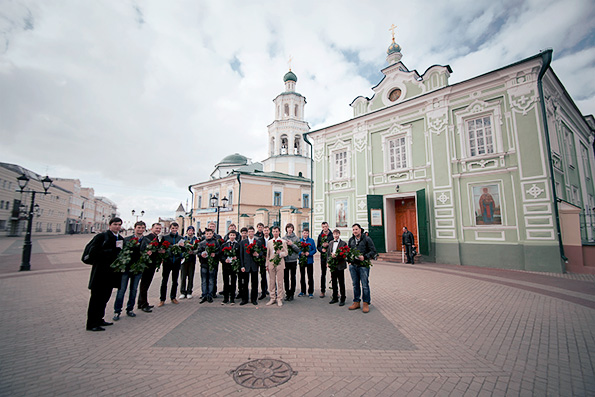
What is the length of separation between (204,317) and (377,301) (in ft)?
14.0

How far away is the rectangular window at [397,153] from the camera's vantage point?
16.1 meters

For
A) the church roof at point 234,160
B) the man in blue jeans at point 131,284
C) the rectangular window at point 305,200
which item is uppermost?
the church roof at point 234,160

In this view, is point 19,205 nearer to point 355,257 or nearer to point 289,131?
point 289,131

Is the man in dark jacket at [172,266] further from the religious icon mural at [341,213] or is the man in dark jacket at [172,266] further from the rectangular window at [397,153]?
the rectangular window at [397,153]

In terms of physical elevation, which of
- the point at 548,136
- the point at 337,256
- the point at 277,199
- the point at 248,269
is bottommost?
the point at 248,269

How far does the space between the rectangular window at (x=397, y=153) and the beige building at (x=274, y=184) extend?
493 inches

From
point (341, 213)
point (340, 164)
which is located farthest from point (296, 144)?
point (341, 213)

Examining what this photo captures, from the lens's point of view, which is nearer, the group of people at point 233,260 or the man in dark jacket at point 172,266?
the group of people at point 233,260

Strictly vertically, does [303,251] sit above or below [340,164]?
below

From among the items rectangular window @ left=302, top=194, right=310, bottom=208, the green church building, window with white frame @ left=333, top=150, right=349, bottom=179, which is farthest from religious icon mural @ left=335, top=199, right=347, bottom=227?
rectangular window @ left=302, top=194, right=310, bottom=208

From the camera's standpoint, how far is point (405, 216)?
1634 centimetres

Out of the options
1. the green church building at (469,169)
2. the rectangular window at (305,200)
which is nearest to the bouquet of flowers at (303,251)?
the green church building at (469,169)

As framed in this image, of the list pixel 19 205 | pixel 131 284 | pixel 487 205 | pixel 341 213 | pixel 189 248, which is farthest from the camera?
pixel 19 205

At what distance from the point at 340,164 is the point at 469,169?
8069 mm
